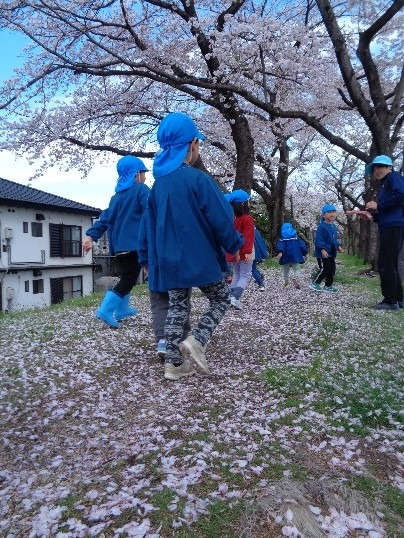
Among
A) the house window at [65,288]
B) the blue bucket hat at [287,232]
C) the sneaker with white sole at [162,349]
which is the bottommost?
the house window at [65,288]

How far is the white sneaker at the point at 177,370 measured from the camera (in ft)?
11.8

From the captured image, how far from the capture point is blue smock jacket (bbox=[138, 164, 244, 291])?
351cm

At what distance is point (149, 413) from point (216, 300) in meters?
1.25

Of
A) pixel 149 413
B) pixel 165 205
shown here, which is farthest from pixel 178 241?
pixel 149 413

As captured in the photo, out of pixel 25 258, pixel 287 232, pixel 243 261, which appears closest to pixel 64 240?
pixel 25 258

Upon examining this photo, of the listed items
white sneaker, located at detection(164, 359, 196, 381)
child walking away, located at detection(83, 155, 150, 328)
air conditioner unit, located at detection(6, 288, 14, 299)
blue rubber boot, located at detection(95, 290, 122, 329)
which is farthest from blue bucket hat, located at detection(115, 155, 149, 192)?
air conditioner unit, located at detection(6, 288, 14, 299)

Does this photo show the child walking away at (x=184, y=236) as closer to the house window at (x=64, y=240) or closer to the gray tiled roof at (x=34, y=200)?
the gray tiled roof at (x=34, y=200)

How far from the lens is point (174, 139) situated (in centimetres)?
364

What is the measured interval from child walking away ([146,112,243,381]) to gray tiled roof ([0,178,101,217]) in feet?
68.8

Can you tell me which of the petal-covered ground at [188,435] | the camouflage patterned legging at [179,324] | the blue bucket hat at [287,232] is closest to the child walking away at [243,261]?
the petal-covered ground at [188,435]

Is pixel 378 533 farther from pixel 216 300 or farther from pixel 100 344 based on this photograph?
pixel 100 344

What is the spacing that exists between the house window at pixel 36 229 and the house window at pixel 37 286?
259cm

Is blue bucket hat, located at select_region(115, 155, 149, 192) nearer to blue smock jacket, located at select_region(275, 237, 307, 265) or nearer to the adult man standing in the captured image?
the adult man standing

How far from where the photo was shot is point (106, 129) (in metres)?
17.7
